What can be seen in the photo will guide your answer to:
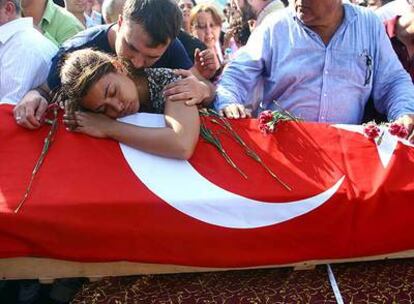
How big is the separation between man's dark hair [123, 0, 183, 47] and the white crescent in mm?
531

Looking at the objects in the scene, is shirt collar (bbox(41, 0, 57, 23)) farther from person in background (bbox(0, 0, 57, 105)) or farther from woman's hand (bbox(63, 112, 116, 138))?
woman's hand (bbox(63, 112, 116, 138))

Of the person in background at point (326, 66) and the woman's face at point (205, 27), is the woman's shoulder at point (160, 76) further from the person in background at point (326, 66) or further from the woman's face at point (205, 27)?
the woman's face at point (205, 27)

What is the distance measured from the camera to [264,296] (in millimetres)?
1920

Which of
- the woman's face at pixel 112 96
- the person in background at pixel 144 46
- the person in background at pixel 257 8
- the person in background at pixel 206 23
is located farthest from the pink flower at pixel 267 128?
the person in background at pixel 206 23

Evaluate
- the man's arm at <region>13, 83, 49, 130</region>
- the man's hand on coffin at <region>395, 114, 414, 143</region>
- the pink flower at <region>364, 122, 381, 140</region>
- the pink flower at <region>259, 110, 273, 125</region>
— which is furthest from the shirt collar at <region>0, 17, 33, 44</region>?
the man's hand on coffin at <region>395, 114, 414, 143</region>

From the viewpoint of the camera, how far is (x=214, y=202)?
1859mm

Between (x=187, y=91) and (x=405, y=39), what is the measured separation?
1.33 metres

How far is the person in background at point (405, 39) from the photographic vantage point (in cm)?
272

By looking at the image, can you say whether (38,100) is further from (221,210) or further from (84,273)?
(221,210)

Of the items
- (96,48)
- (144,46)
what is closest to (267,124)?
(144,46)

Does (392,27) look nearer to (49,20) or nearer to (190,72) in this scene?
(190,72)

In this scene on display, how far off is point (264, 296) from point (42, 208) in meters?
0.85

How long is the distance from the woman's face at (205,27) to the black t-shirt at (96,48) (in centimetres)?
152

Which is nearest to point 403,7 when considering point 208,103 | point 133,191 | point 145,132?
point 208,103
